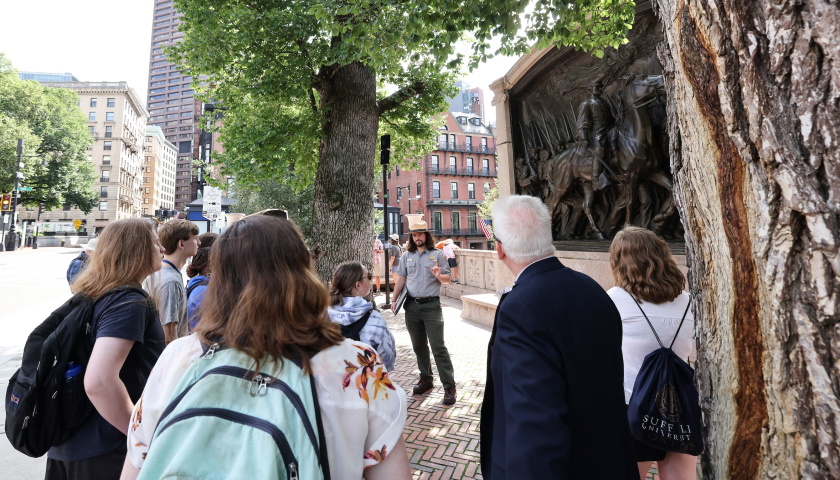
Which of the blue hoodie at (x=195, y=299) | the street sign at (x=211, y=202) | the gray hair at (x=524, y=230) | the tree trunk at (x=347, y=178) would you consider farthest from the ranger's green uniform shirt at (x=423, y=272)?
the street sign at (x=211, y=202)

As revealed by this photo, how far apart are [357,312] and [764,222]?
2.14 metres

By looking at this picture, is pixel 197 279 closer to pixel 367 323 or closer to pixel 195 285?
pixel 195 285

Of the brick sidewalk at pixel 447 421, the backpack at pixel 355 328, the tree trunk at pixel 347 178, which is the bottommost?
the brick sidewalk at pixel 447 421

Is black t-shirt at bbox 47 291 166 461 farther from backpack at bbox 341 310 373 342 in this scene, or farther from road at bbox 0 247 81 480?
road at bbox 0 247 81 480

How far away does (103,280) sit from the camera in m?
1.94

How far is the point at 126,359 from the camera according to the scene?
190 cm

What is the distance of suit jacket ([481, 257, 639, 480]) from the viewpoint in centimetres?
129

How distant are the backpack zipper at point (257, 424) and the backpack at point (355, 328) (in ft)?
5.49

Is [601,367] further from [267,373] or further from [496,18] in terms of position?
[496,18]

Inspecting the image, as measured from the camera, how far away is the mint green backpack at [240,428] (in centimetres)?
90

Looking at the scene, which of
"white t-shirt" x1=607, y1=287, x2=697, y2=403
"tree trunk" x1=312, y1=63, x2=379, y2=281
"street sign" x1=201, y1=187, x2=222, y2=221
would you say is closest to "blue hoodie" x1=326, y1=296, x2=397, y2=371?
"white t-shirt" x1=607, y1=287, x2=697, y2=403

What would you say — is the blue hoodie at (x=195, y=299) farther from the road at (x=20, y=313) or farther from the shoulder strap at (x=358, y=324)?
the road at (x=20, y=313)

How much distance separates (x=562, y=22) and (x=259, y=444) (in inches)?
215

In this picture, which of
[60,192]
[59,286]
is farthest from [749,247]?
[60,192]
